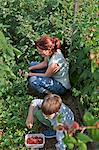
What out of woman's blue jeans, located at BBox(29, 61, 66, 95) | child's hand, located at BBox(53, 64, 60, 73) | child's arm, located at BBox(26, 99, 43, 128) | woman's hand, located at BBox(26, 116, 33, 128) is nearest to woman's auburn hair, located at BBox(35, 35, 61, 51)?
child's hand, located at BBox(53, 64, 60, 73)

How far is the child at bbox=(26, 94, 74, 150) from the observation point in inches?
138

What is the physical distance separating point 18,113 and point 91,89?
0.93m

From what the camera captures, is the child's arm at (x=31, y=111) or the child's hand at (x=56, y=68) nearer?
the child's arm at (x=31, y=111)

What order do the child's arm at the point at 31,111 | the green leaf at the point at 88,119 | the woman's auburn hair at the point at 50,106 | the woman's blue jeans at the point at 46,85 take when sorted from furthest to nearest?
the woman's blue jeans at the point at 46,85 < the child's arm at the point at 31,111 < the woman's auburn hair at the point at 50,106 < the green leaf at the point at 88,119

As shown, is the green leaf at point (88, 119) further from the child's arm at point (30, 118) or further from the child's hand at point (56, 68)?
the child's hand at point (56, 68)

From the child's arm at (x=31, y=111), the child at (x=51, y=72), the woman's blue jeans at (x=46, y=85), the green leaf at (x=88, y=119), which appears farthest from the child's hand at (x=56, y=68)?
the green leaf at (x=88, y=119)

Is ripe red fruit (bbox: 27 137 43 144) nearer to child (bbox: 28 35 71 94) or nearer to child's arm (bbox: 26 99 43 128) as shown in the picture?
child's arm (bbox: 26 99 43 128)

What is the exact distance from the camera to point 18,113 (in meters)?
4.18

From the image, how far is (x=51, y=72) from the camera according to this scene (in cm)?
434

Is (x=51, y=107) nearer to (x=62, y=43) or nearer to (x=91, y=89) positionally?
(x=91, y=89)

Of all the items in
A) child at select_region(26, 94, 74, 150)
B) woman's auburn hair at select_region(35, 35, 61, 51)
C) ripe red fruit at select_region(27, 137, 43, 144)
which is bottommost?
ripe red fruit at select_region(27, 137, 43, 144)

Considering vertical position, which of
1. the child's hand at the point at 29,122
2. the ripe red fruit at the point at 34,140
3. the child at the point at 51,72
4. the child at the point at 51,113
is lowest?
the ripe red fruit at the point at 34,140

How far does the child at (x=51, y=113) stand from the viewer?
11.5 ft

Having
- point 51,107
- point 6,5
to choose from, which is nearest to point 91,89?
point 51,107
